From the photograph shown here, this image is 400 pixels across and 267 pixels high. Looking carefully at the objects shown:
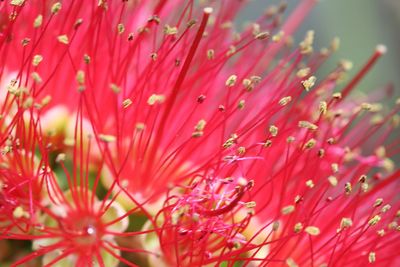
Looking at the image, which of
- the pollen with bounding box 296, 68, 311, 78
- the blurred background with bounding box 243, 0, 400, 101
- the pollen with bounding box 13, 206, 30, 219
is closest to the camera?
the pollen with bounding box 13, 206, 30, 219

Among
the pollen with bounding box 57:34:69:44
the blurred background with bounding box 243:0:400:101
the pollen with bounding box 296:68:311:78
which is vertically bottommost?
the pollen with bounding box 296:68:311:78

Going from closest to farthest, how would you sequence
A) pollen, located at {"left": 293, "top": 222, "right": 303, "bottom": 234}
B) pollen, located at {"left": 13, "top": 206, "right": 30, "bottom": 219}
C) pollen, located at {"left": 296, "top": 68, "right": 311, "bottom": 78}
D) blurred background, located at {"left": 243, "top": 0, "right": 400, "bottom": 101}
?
pollen, located at {"left": 13, "top": 206, "right": 30, "bottom": 219}
pollen, located at {"left": 293, "top": 222, "right": 303, "bottom": 234}
pollen, located at {"left": 296, "top": 68, "right": 311, "bottom": 78}
blurred background, located at {"left": 243, "top": 0, "right": 400, "bottom": 101}

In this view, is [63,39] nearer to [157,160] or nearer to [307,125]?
[157,160]

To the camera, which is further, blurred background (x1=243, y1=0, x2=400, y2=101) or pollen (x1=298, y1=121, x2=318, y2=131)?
blurred background (x1=243, y1=0, x2=400, y2=101)

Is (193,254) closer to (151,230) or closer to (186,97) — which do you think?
(151,230)

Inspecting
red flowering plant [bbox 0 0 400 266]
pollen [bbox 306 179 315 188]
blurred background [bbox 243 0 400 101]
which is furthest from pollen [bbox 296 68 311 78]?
blurred background [bbox 243 0 400 101]

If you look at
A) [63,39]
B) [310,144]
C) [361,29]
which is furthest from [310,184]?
[361,29]

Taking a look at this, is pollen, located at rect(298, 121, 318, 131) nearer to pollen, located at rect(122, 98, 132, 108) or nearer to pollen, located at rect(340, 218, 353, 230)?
pollen, located at rect(340, 218, 353, 230)
